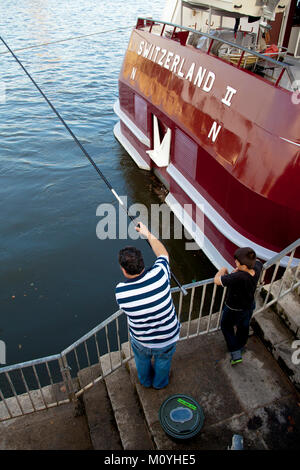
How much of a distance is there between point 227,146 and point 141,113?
12.7ft

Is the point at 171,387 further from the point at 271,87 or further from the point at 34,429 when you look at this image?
the point at 271,87

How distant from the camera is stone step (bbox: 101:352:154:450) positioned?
3.39m

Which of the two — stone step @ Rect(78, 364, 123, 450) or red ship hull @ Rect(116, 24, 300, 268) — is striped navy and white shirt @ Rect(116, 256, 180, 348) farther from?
red ship hull @ Rect(116, 24, 300, 268)

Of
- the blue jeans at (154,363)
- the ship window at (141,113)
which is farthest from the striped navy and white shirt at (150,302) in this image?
the ship window at (141,113)

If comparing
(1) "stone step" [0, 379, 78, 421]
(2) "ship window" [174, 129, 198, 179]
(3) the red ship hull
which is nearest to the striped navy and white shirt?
(1) "stone step" [0, 379, 78, 421]

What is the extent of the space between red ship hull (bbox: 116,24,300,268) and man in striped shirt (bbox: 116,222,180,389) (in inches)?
84.8

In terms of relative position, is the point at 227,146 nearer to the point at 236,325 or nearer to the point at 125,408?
the point at 236,325

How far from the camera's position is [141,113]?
8.41 metres

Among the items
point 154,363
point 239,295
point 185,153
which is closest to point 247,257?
point 239,295

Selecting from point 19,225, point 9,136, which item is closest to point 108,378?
point 19,225

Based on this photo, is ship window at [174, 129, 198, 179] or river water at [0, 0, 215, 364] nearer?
river water at [0, 0, 215, 364]
